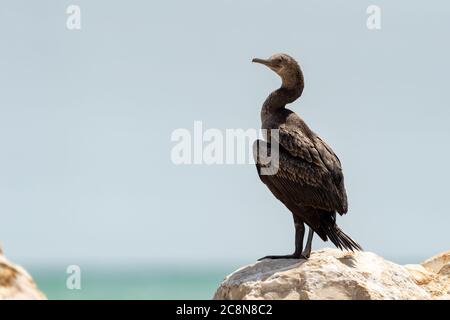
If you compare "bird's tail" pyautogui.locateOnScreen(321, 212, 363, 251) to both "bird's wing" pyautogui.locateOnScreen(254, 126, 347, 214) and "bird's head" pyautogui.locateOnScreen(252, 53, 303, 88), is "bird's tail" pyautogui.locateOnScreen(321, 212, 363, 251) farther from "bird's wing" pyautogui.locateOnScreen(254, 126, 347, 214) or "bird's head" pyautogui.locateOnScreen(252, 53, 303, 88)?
"bird's head" pyautogui.locateOnScreen(252, 53, 303, 88)

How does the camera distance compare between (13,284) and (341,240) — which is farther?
(341,240)

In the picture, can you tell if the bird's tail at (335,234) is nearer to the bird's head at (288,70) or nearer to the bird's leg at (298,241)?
the bird's leg at (298,241)

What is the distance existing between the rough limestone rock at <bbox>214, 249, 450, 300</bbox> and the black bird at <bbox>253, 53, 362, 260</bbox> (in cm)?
29

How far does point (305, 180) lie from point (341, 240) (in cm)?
102

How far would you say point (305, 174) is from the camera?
13.5m

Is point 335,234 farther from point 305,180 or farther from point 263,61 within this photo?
point 263,61

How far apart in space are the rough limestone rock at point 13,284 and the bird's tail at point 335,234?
5.02m

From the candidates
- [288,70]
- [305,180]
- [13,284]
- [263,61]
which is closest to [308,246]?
[305,180]

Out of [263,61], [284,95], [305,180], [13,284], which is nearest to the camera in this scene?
[13,284]

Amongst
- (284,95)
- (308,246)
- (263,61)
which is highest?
(263,61)
